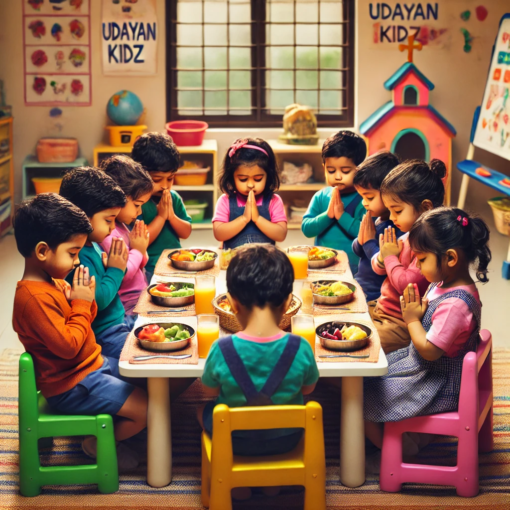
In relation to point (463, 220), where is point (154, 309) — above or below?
below

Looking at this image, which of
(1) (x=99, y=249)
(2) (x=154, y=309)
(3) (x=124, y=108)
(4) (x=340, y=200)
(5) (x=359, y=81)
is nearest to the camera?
(2) (x=154, y=309)

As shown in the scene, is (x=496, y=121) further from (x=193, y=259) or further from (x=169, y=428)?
(x=169, y=428)

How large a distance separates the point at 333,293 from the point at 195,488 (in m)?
0.81

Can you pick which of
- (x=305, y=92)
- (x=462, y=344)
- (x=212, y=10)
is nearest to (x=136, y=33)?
(x=212, y=10)

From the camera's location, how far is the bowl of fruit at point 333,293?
106 inches

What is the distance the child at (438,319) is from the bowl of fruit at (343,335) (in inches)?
5.8

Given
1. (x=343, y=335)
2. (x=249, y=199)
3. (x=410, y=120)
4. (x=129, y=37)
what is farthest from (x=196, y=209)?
(x=343, y=335)

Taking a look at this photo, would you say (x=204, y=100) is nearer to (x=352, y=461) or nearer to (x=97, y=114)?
(x=97, y=114)

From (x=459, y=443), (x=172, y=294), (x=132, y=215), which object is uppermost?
(x=132, y=215)

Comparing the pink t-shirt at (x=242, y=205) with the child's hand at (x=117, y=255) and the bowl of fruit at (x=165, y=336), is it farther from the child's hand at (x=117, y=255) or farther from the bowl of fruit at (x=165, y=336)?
the bowl of fruit at (x=165, y=336)

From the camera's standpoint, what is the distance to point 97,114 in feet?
21.1

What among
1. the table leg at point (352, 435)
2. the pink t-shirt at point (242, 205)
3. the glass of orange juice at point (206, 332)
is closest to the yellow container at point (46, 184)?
the pink t-shirt at point (242, 205)

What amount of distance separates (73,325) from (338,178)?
156 centimetres

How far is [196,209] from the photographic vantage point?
6.26 m
